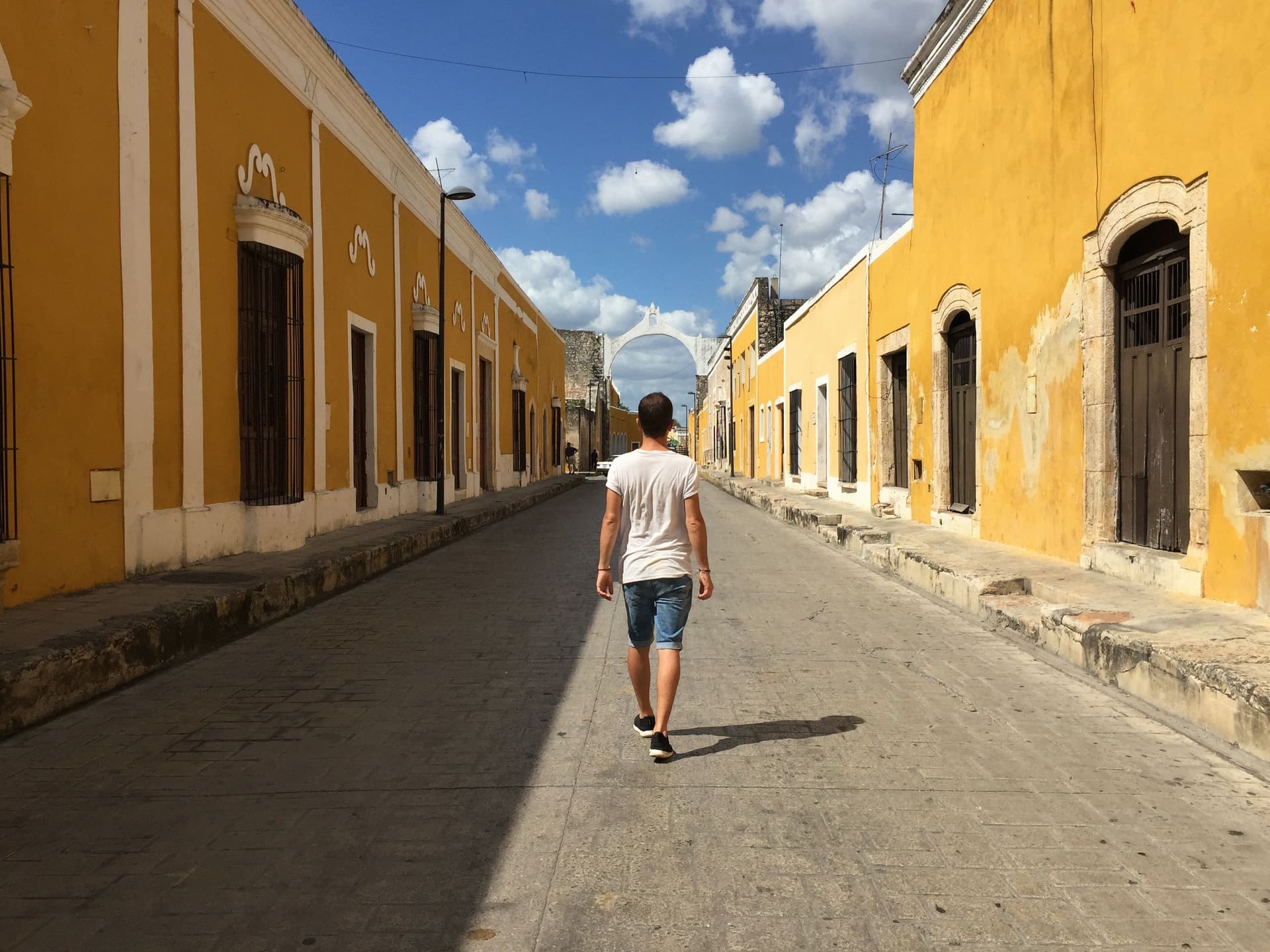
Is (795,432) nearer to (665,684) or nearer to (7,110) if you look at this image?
(7,110)

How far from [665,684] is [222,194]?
7.06 metres

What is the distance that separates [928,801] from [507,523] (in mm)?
13778

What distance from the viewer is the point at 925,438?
12742mm

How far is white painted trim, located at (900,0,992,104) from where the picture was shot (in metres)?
10.3

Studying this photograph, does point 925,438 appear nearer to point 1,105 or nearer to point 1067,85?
point 1067,85

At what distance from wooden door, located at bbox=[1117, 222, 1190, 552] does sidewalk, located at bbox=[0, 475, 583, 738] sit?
659 centimetres

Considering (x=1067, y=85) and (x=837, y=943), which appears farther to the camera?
(x=1067, y=85)

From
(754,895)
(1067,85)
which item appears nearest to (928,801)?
(754,895)

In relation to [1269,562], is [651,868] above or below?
below

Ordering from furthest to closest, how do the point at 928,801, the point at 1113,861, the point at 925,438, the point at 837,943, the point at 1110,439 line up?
the point at 925,438 → the point at 1110,439 → the point at 928,801 → the point at 1113,861 → the point at 837,943

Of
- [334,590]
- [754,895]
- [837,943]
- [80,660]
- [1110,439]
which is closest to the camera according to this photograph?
[837,943]

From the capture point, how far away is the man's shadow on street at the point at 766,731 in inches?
157

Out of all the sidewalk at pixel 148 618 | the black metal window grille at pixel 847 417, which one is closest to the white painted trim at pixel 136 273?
the sidewalk at pixel 148 618

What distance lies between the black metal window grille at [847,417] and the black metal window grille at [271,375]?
35.9 feet
